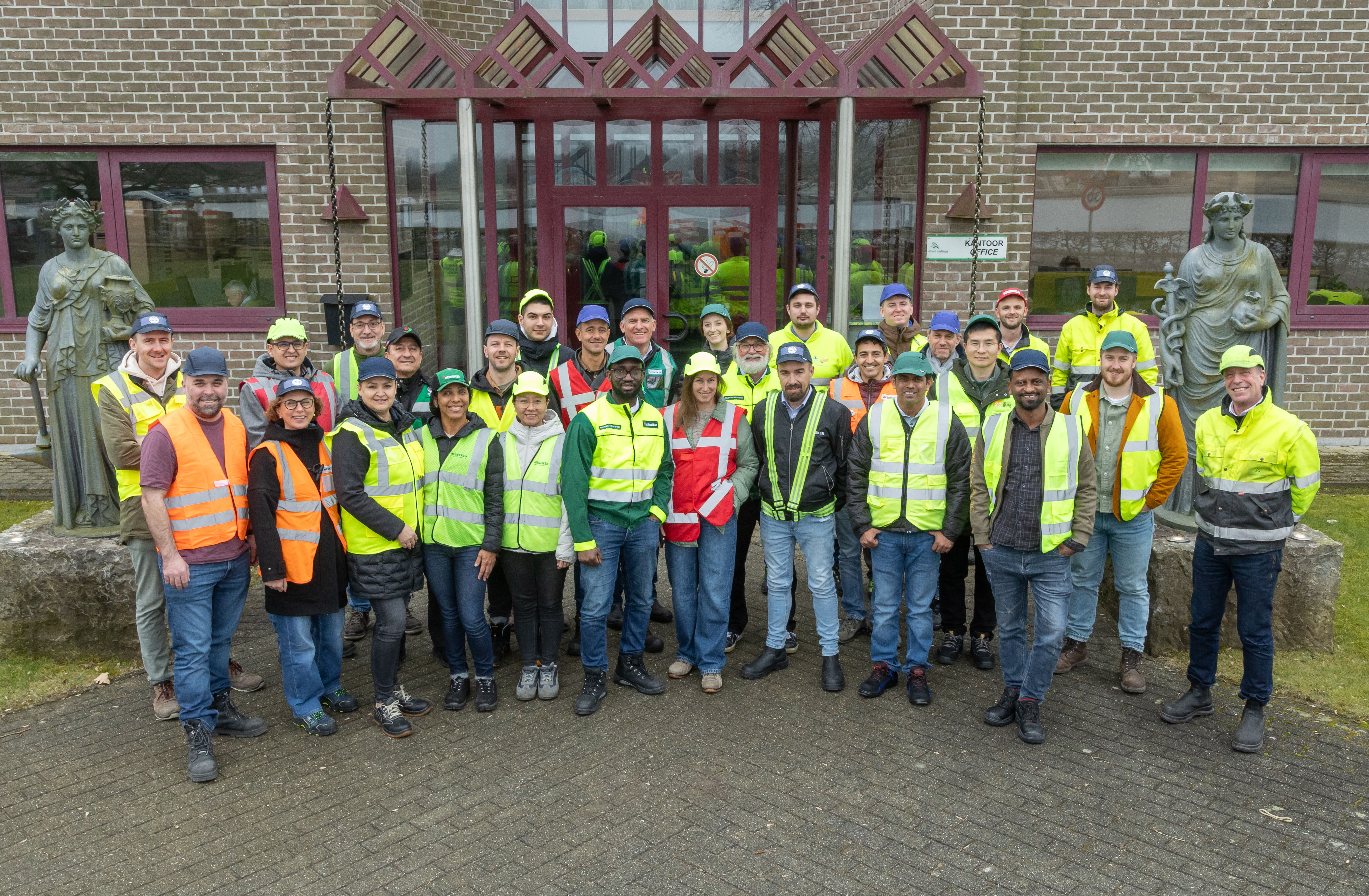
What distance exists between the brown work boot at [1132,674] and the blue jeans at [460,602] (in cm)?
361

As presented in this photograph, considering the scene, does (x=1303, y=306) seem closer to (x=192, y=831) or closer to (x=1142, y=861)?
(x=1142, y=861)

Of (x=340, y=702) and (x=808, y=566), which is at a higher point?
(x=808, y=566)

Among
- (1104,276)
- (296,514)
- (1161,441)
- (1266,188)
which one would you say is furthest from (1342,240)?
(296,514)

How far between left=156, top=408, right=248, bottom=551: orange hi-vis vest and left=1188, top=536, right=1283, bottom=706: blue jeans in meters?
0.55

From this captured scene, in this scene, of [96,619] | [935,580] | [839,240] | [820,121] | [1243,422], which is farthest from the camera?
[820,121]

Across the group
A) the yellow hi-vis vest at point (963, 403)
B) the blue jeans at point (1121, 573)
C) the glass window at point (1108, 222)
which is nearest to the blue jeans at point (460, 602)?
the yellow hi-vis vest at point (963, 403)

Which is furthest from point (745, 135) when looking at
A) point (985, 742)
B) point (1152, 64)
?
point (985, 742)

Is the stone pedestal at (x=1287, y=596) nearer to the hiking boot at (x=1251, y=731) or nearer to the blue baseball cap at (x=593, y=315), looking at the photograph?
the hiking boot at (x=1251, y=731)

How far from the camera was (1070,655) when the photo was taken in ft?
20.1

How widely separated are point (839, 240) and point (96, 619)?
612 cm

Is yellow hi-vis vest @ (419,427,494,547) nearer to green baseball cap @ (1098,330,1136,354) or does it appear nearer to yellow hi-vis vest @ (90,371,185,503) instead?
yellow hi-vis vest @ (90,371,185,503)

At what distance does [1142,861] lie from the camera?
427 cm

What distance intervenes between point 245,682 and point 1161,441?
537cm

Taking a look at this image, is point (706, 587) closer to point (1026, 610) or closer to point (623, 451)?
point (623, 451)
